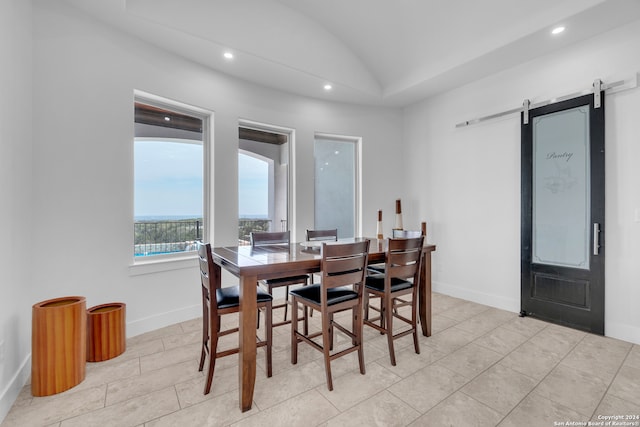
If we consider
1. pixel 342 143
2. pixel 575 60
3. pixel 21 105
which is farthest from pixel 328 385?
pixel 575 60

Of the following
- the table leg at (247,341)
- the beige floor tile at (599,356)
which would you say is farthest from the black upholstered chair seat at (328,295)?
the beige floor tile at (599,356)

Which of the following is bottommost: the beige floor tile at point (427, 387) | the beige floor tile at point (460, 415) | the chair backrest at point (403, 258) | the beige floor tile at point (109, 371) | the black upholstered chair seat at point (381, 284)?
the beige floor tile at point (460, 415)

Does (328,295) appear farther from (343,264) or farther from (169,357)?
(169,357)

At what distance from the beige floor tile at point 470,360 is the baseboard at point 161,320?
254 centimetres

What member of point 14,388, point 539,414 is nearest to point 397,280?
point 539,414

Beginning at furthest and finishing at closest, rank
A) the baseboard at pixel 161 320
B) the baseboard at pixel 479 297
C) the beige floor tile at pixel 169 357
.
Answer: the baseboard at pixel 479 297
the baseboard at pixel 161 320
the beige floor tile at pixel 169 357

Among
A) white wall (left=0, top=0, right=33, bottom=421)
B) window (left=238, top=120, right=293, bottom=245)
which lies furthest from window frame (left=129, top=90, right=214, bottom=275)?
white wall (left=0, top=0, right=33, bottom=421)

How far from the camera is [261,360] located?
2.39m

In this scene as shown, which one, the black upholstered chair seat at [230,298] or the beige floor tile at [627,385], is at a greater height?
the black upholstered chair seat at [230,298]

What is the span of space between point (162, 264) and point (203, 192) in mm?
933

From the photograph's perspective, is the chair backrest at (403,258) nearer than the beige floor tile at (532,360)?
No

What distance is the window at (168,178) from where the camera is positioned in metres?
3.05

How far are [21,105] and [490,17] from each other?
4.19m

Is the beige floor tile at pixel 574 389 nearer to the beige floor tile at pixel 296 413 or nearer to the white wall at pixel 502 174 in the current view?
the white wall at pixel 502 174
